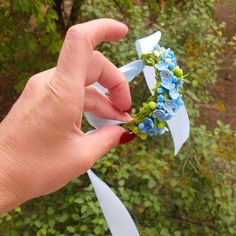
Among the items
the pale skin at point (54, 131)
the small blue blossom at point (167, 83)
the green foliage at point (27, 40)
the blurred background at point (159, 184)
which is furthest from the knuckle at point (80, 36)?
the green foliage at point (27, 40)

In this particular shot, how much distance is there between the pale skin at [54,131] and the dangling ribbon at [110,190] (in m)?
0.16

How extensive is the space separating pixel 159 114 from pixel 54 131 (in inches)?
11.7

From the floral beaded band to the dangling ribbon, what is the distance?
0.20 feet

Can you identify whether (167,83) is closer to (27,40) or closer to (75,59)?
(75,59)

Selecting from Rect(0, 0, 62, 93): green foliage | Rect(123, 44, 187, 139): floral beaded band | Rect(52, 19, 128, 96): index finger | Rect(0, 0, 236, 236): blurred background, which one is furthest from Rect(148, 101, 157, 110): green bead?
Rect(0, 0, 62, 93): green foliage

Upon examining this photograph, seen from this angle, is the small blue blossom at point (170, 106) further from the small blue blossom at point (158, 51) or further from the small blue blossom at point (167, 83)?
the small blue blossom at point (158, 51)

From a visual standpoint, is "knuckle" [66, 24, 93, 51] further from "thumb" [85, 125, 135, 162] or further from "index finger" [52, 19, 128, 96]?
"thumb" [85, 125, 135, 162]

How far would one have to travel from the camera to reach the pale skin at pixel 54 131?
1083 millimetres

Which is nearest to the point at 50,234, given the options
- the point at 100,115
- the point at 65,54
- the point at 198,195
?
the point at 198,195

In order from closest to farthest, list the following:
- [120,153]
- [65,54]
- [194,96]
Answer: [65,54], [120,153], [194,96]

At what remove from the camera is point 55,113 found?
1.10 metres

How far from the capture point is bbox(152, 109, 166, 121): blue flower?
1.24 meters

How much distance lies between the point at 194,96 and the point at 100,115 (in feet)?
3.90

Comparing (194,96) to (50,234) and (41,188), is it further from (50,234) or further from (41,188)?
(41,188)
